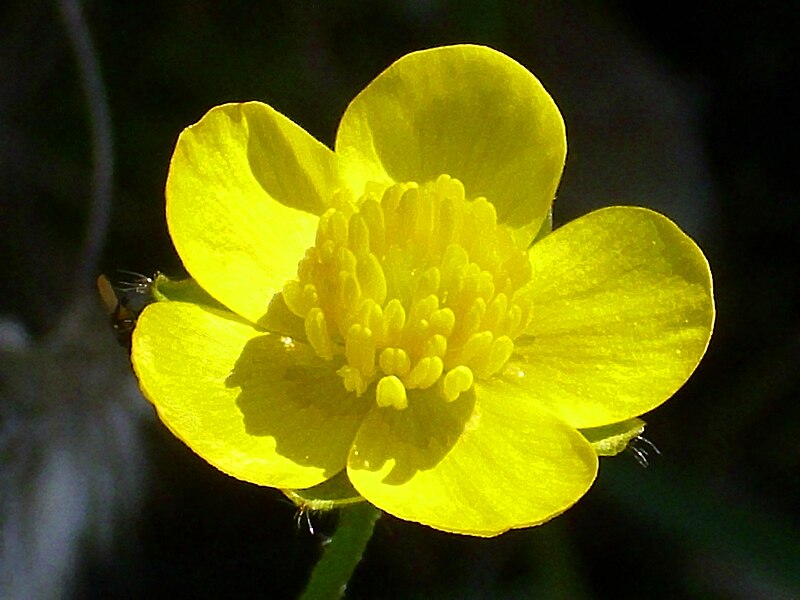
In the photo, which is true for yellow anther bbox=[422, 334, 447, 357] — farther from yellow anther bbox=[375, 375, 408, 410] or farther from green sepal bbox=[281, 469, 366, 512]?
green sepal bbox=[281, 469, 366, 512]

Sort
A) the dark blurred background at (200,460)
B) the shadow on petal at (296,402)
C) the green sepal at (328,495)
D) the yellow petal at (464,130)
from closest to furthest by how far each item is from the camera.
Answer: the green sepal at (328,495)
the shadow on petal at (296,402)
the yellow petal at (464,130)
the dark blurred background at (200,460)

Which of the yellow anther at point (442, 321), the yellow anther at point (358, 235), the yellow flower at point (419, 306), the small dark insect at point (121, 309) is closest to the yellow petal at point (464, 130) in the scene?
the yellow flower at point (419, 306)

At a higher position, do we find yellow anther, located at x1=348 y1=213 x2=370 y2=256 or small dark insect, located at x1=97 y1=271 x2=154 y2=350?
yellow anther, located at x1=348 y1=213 x2=370 y2=256

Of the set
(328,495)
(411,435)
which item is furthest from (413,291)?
(328,495)

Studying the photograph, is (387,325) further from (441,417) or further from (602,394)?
(602,394)

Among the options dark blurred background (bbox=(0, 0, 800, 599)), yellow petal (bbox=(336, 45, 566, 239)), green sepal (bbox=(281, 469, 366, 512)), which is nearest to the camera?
green sepal (bbox=(281, 469, 366, 512))

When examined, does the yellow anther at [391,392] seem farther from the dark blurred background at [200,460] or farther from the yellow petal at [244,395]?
the dark blurred background at [200,460]

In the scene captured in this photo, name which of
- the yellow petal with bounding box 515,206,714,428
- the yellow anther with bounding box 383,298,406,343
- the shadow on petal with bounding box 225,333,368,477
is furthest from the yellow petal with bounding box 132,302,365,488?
the yellow petal with bounding box 515,206,714,428
